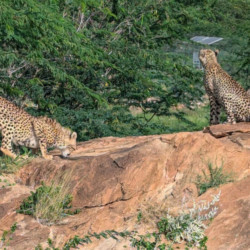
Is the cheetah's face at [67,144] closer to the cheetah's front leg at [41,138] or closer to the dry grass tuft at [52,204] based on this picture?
the cheetah's front leg at [41,138]

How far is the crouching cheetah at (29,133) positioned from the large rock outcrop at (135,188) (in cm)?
90

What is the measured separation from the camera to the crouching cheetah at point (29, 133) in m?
9.27

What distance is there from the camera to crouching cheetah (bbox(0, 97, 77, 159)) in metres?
9.27

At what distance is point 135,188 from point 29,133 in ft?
8.57

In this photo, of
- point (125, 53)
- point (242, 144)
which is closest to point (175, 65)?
point (125, 53)

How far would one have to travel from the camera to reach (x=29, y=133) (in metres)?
9.49

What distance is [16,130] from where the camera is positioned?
30.7 ft

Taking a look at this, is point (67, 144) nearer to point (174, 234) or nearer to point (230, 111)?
point (230, 111)

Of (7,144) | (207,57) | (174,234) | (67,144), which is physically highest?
(207,57)

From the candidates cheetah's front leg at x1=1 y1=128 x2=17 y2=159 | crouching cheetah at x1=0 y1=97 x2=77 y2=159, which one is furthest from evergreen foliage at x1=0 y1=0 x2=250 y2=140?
cheetah's front leg at x1=1 y1=128 x2=17 y2=159

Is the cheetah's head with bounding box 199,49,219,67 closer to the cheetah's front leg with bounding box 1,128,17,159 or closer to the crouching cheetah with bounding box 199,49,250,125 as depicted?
the crouching cheetah with bounding box 199,49,250,125

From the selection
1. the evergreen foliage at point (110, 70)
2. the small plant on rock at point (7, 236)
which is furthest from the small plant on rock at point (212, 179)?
the evergreen foliage at point (110, 70)

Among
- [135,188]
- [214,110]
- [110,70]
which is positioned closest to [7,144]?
[135,188]

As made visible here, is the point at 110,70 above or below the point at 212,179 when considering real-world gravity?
above
